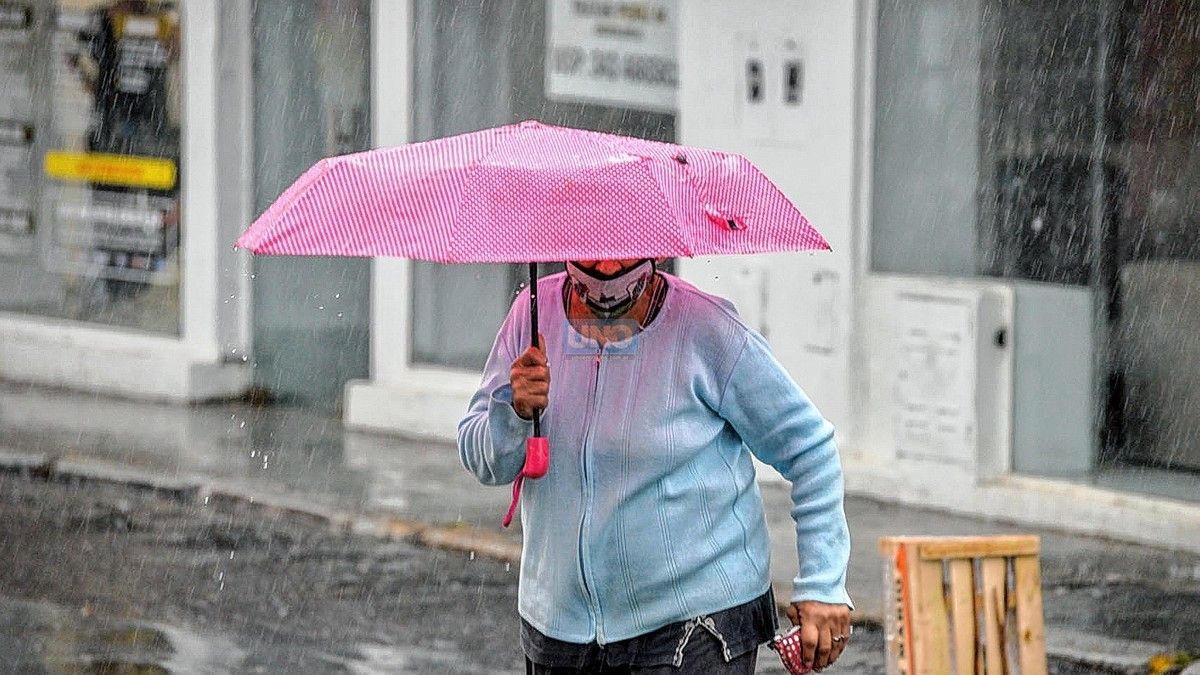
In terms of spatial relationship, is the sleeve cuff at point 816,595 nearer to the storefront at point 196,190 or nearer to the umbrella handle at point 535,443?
the umbrella handle at point 535,443

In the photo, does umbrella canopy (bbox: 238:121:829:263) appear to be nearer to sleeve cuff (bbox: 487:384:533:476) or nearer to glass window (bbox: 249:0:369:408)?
sleeve cuff (bbox: 487:384:533:476)

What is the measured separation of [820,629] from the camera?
401 cm

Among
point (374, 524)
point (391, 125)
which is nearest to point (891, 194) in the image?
point (374, 524)

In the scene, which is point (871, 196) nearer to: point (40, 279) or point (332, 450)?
point (332, 450)

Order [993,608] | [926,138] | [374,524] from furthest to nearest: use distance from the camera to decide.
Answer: [926,138]
[374,524]
[993,608]

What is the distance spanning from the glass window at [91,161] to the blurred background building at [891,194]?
0.42 meters

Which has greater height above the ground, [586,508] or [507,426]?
[507,426]

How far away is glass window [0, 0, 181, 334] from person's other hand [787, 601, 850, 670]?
36.6 feet

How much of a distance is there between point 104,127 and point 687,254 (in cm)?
1202

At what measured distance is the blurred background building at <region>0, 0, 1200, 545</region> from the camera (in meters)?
9.95

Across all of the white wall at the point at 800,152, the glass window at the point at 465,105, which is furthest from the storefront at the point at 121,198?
the white wall at the point at 800,152

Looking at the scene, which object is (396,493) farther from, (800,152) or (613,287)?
(613,287)

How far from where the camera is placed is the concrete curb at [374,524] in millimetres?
7539

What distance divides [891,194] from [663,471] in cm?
714
